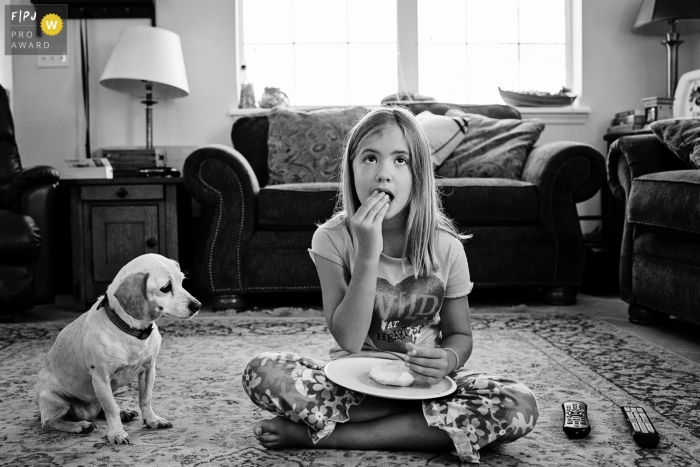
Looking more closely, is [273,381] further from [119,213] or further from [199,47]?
[199,47]

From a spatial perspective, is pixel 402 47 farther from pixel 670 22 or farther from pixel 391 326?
pixel 391 326

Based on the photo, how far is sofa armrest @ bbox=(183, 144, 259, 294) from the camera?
10.1 ft

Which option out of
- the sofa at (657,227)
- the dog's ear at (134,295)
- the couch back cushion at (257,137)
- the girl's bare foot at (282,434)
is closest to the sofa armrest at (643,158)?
the sofa at (657,227)

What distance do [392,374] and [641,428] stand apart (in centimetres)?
54

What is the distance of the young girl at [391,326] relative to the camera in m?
1.33

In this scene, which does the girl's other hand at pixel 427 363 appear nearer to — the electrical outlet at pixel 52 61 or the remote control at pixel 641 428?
the remote control at pixel 641 428

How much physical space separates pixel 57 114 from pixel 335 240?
319 centimetres

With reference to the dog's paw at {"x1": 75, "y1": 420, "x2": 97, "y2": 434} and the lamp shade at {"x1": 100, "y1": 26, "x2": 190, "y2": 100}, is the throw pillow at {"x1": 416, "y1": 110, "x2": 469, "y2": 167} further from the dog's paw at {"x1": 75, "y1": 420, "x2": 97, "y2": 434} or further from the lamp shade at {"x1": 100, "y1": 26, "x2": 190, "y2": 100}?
the dog's paw at {"x1": 75, "y1": 420, "x2": 97, "y2": 434}

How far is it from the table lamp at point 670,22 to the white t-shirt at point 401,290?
9.65 ft

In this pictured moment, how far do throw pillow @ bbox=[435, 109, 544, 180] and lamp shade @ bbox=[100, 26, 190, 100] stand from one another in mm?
1508

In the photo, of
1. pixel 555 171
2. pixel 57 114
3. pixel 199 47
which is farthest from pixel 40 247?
pixel 555 171

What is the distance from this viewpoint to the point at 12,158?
3.52 m

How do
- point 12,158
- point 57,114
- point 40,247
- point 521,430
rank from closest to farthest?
point 521,430
point 40,247
point 12,158
point 57,114

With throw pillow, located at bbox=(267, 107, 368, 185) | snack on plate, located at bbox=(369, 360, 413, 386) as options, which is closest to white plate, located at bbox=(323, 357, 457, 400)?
snack on plate, located at bbox=(369, 360, 413, 386)
